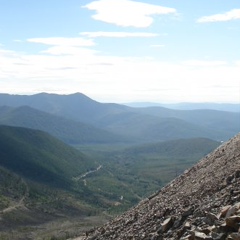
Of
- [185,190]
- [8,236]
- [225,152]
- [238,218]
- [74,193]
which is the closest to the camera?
[238,218]

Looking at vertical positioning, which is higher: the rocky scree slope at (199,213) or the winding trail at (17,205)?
the rocky scree slope at (199,213)

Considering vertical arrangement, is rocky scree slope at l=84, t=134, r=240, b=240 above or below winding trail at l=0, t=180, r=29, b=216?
above

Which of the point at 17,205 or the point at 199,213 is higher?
the point at 199,213

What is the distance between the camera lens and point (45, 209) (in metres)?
160

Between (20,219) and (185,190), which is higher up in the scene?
(185,190)

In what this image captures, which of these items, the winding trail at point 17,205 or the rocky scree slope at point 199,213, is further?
the winding trail at point 17,205

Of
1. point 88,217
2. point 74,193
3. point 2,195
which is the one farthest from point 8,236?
point 74,193

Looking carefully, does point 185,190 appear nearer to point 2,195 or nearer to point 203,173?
point 203,173

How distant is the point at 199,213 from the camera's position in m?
23.6

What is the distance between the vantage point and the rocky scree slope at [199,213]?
18656mm

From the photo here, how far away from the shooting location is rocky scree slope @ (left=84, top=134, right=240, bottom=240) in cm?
1866

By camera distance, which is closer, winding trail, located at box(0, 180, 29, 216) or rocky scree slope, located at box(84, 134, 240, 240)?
rocky scree slope, located at box(84, 134, 240, 240)

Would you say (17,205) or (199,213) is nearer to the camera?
(199,213)

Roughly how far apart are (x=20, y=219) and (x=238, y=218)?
13195cm
